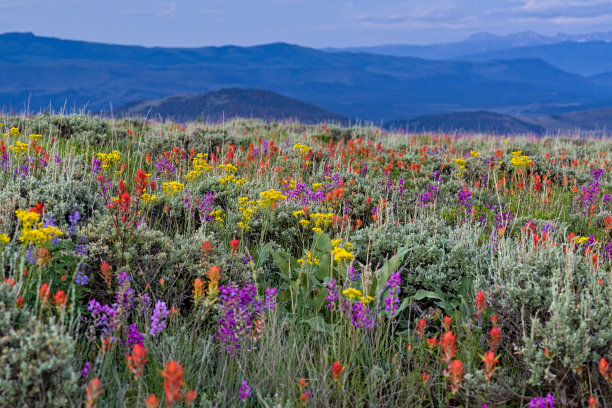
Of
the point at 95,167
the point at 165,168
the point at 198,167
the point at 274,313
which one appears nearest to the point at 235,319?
the point at 274,313

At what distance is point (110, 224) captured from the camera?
3727 millimetres

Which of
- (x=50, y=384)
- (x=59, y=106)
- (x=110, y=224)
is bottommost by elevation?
(x=50, y=384)

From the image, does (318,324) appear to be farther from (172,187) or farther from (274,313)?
(172,187)

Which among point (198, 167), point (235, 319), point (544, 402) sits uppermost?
point (198, 167)

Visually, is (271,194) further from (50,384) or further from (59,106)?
(59,106)

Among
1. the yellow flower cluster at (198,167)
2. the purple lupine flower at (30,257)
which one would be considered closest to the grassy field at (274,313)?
the purple lupine flower at (30,257)

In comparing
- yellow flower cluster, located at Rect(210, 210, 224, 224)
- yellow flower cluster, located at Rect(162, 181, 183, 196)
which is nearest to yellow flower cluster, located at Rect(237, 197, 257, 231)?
yellow flower cluster, located at Rect(210, 210, 224, 224)

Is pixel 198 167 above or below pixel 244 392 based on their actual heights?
above

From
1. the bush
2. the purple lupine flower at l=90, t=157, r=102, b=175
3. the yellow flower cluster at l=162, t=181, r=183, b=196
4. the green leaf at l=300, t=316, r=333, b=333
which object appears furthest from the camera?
the purple lupine flower at l=90, t=157, r=102, b=175

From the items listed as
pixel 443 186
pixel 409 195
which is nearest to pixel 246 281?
pixel 409 195

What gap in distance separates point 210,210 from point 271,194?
113 centimetres

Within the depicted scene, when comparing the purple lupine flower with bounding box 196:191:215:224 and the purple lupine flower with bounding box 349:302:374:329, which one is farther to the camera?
the purple lupine flower with bounding box 196:191:215:224

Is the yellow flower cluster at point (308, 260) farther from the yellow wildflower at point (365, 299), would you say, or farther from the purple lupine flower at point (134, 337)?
the purple lupine flower at point (134, 337)

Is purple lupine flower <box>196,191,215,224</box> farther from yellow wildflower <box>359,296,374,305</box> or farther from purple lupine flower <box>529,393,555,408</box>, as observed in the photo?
purple lupine flower <box>529,393,555,408</box>
